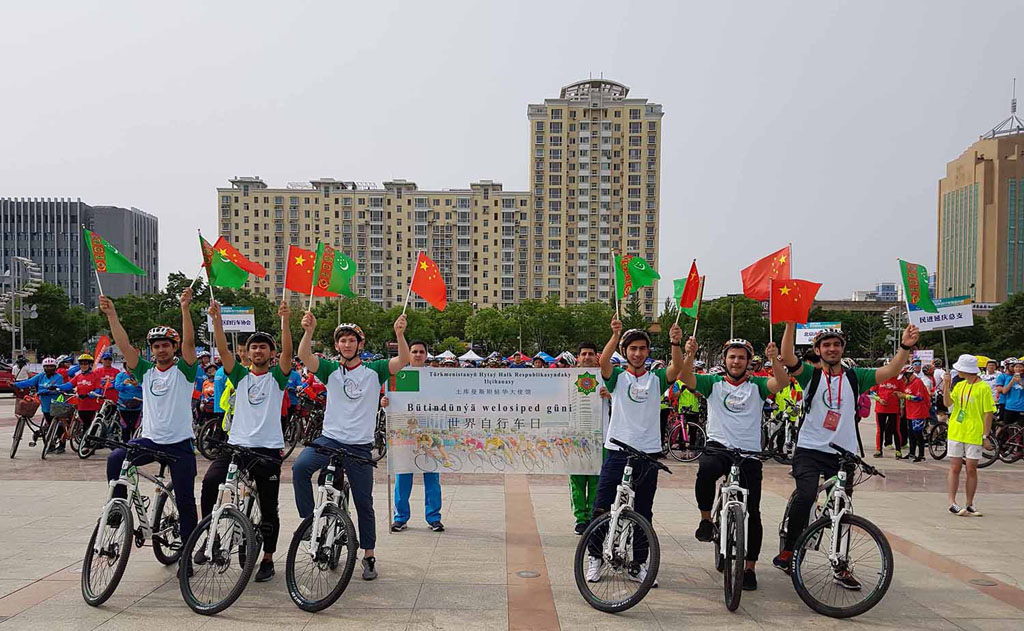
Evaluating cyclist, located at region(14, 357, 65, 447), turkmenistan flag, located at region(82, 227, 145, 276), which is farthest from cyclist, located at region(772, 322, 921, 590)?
cyclist, located at region(14, 357, 65, 447)

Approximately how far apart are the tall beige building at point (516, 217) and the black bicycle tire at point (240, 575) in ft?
443

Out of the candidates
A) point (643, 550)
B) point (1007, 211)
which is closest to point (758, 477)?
point (643, 550)

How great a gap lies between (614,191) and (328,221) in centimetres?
5073

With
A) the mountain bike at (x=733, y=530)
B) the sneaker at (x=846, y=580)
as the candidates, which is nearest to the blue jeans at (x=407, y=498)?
the mountain bike at (x=733, y=530)

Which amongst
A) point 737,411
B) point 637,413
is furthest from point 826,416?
point 637,413

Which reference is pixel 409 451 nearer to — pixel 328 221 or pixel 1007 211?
pixel 328 221

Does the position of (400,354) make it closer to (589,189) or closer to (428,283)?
(428,283)

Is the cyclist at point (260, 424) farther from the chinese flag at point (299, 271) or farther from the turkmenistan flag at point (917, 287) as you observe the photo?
the turkmenistan flag at point (917, 287)

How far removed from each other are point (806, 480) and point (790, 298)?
1506 mm

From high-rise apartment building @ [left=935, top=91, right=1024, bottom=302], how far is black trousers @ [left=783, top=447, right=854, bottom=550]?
137837 millimetres

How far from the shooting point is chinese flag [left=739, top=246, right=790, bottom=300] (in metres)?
7.25

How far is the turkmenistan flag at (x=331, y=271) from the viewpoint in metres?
8.26

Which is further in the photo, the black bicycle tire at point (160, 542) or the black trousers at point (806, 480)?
the black bicycle tire at point (160, 542)

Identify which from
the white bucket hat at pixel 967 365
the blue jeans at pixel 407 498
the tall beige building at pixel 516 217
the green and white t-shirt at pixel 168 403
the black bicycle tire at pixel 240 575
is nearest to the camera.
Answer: the black bicycle tire at pixel 240 575
